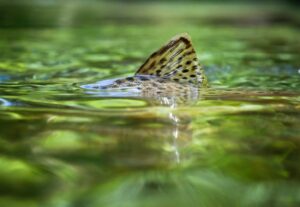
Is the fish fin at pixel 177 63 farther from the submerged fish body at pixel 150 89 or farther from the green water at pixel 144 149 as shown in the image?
the green water at pixel 144 149

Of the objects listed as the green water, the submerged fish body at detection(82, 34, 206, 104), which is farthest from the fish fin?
the green water

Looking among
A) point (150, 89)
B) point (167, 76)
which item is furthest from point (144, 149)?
point (167, 76)

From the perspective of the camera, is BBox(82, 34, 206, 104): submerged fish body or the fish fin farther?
the fish fin

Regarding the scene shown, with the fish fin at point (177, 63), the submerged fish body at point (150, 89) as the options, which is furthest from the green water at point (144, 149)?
the fish fin at point (177, 63)

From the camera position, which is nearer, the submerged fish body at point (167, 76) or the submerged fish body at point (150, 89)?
the submerged fish body at point (150, 89)

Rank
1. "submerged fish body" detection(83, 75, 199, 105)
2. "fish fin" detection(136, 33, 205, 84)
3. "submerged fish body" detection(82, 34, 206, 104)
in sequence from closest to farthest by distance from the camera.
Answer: "submerged fish body" detection(83, 75, 199, 105), "submerged fish body" detection(82, 34, 206, 104), "fish fin" detection(136, 33, 205, 84)

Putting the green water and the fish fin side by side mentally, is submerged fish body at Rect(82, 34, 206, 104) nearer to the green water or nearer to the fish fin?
the fish fin

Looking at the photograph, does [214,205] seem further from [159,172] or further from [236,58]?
[236,58]
